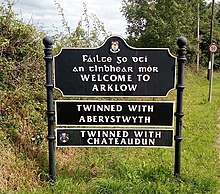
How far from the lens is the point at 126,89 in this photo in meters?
4.30

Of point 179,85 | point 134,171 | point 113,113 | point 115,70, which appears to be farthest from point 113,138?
point 179,85

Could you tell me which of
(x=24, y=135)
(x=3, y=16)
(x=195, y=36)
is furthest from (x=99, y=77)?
(x=195, y=36)

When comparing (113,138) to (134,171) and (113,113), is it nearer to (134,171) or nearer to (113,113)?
(113,113)

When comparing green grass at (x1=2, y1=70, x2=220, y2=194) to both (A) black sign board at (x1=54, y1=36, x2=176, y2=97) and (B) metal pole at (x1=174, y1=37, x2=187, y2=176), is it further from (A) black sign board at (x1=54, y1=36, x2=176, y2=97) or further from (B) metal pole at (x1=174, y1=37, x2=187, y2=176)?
(A) black sign board at (x1=54, y1=36, x2=176, y2=97)

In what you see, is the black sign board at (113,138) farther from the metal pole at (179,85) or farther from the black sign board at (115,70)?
the black sign board at (115,70)

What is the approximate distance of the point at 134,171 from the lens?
14.9ft

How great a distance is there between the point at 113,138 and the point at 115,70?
0.84 meters

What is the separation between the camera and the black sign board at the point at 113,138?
4.33 meters

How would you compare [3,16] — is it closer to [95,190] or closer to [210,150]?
[95,190]

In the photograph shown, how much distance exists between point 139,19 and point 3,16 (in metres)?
14.4

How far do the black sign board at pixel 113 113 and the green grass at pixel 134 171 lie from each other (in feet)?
2.18

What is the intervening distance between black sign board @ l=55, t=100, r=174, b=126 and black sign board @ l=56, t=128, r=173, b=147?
89 mm

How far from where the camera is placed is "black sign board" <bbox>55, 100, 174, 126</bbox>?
14.1ft

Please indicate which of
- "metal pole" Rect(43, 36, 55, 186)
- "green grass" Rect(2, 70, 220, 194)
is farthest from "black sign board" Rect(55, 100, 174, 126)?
"green grass" Rect(2, 70, 220, 194)
